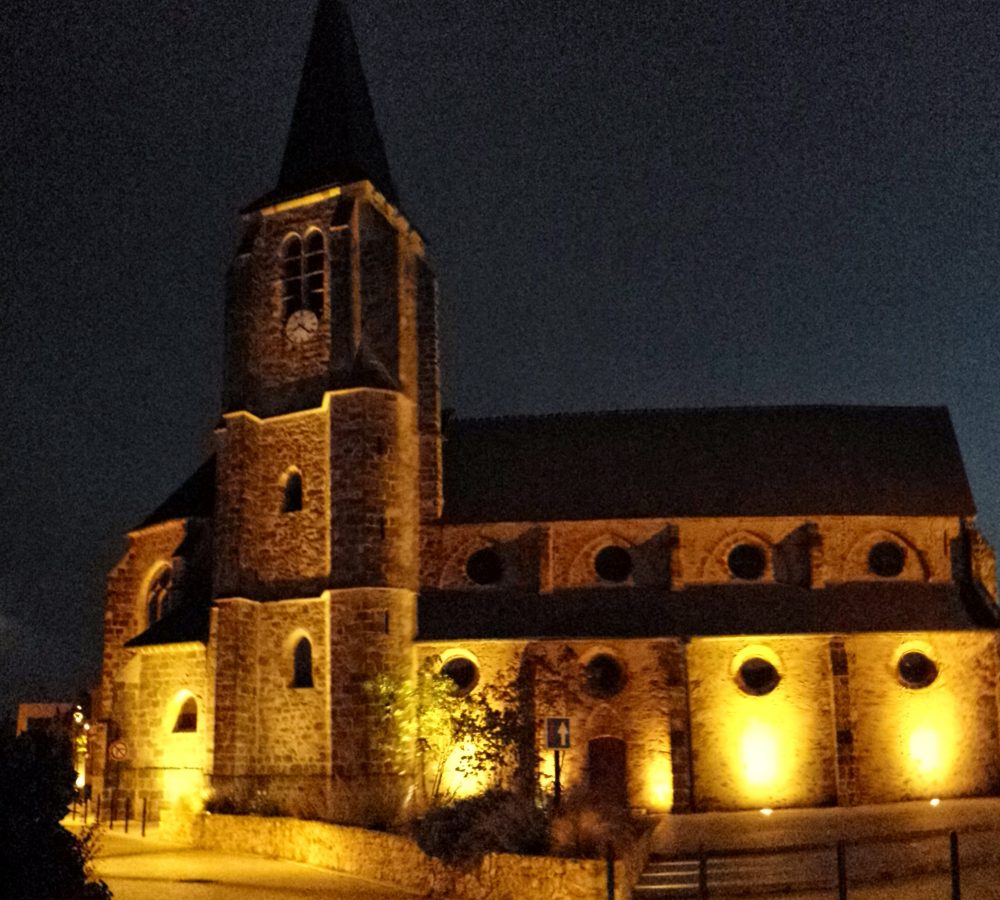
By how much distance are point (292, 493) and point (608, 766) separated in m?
11.0

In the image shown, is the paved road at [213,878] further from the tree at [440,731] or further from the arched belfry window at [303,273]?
the arched belfry window at [303,273]

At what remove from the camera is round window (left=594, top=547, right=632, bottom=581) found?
3156 cm

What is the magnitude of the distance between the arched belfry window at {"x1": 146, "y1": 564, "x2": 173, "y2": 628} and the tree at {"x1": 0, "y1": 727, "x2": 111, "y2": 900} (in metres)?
19.5

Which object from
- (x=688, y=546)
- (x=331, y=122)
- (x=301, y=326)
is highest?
(x=331, y=122)

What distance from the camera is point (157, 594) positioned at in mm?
34094

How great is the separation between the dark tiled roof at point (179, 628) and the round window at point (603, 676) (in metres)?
10.1

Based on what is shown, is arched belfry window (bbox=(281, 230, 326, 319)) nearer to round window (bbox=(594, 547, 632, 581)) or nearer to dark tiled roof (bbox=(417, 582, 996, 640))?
dark tiled roof (bbox=(417, 582, 996, 640))

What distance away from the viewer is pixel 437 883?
1889 centimetres

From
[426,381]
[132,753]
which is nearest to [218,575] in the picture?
[132,753]

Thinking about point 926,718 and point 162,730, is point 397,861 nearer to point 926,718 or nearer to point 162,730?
point 162,730

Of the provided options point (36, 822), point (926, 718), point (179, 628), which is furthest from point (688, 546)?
point (36, 822)

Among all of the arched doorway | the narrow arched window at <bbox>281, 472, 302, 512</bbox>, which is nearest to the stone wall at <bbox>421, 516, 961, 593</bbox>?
the narrow arched window at <bbox>281, 472, 302, 512</bbox>

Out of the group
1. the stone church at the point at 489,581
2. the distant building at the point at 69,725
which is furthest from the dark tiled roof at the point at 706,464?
the distant building at the point at 69,725

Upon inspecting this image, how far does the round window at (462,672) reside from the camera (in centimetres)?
2955
